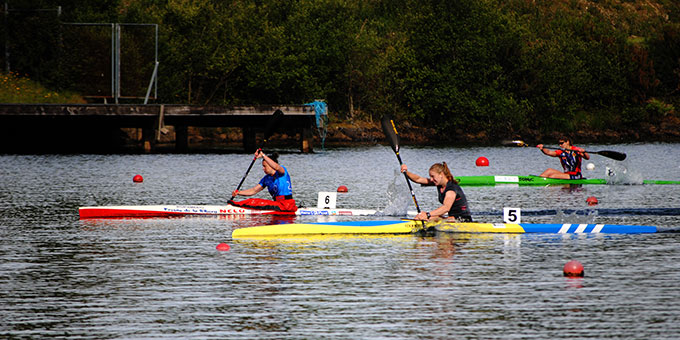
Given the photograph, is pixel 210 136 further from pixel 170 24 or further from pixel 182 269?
pixel 182 269

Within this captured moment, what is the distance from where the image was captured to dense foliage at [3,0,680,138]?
88.8 meters

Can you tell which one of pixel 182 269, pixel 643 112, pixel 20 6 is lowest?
pixel 182 269

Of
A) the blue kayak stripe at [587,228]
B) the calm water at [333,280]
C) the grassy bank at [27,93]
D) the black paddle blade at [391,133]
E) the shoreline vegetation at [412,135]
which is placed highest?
the grassy bank at [27,93]

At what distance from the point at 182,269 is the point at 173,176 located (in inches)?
967

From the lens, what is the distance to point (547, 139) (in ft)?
312

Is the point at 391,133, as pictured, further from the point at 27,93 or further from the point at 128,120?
the point at 27,93

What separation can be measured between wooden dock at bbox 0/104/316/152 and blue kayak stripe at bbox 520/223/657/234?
36255mm

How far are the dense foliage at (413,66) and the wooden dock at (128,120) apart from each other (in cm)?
1698

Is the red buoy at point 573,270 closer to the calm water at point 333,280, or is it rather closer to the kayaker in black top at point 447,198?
the calm water at point 333,280

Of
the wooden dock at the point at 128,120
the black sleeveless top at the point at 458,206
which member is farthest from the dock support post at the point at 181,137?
the black sleeveless top at the point at 458,206

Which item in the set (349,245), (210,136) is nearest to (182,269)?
(349,245)

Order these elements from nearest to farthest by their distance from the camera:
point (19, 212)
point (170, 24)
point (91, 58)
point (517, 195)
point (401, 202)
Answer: point (401, 202), point (19, 212), point (517, 195), point (91, 58), point (170, 24)

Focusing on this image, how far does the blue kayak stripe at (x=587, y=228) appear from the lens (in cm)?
2084

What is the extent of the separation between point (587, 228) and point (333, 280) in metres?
7.59
